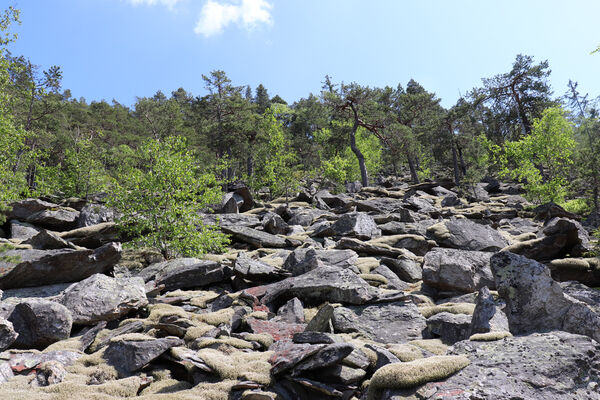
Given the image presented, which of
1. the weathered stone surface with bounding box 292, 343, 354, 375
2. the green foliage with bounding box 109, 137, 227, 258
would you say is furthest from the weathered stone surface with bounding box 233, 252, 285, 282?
the weathered stone surface with bounding box 292, 343, 354, 375

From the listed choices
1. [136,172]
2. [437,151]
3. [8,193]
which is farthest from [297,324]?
[437,151]

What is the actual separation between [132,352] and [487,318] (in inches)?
317

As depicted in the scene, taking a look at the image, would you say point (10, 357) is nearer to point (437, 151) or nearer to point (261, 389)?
point (261, 389)

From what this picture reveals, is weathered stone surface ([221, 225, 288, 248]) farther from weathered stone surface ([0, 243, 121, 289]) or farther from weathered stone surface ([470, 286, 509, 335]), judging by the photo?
weathered stone surface ([470, 286, 509, 335])

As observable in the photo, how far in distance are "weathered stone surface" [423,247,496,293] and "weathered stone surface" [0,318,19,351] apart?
41.0ft

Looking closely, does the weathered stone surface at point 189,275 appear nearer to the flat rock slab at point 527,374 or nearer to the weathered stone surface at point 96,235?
the weathered stone surface at point 96,235

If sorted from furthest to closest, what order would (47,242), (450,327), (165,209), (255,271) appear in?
(165,209), (47,242), (255,271), (450,327)

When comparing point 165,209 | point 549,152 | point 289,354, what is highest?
point 549,152

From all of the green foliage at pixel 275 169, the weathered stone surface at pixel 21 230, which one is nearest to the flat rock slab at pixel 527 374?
the weathered stone surface at pixel 21 230

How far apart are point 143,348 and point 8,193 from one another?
546 inches

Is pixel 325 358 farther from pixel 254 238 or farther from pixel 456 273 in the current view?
pixel 254 238

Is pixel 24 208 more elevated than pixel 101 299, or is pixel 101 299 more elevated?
pixel 24 208

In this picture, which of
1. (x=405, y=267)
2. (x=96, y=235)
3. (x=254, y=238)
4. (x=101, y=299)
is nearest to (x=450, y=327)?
(x=405, y=267)

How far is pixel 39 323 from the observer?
354 inches
